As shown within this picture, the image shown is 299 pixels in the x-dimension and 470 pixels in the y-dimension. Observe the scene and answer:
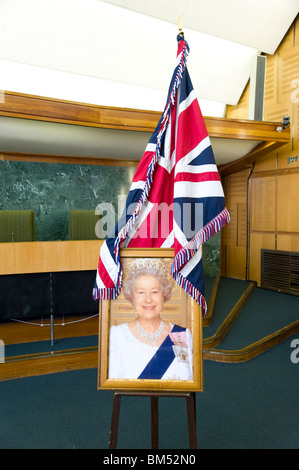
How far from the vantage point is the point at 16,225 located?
13.0 ft

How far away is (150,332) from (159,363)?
0.12m

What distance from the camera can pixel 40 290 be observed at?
308cm

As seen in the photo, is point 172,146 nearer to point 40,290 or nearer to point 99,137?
point 40,290

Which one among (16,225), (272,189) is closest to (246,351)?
(16,225)

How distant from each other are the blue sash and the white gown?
0.01 m

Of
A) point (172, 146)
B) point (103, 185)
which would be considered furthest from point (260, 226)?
point (172, 146)

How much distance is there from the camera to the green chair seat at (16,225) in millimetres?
3923

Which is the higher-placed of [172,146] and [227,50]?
[227,50]

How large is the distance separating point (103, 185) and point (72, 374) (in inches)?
145

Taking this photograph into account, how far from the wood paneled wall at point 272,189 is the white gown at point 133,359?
452cm
